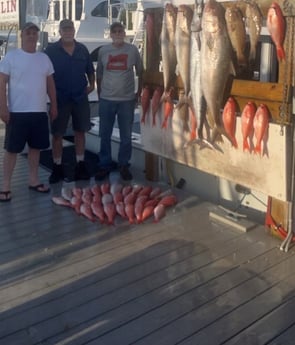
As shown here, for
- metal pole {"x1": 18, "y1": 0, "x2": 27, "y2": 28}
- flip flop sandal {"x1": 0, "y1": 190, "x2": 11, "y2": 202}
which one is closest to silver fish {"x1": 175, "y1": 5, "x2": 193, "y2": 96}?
flip flop sandal {"x1": 0, "y1": 190, "x2": 11, "y2": 202}

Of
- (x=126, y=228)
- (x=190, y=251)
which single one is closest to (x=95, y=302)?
(x=190, y=251)

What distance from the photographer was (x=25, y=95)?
4.84 metres

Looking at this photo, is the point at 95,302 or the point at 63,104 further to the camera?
the point at 63,104

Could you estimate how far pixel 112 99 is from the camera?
18.3 ft

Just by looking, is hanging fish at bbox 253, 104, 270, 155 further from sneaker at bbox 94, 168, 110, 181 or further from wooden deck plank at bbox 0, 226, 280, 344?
sneaker at bbox 94, 168, 110, 181

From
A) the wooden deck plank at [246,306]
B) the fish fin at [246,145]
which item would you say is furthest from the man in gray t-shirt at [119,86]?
the wooden deck plank at [246,306]

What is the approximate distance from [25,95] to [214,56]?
72.8 inches

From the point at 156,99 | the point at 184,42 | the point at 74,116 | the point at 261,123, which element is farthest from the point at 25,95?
the point at 261,123

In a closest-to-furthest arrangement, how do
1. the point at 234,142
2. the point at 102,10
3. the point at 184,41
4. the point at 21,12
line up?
the point at 234,142, the point at 184,41, the point at 21,12, the point at 102,10

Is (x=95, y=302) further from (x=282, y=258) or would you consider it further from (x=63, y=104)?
(x=63, y=104)

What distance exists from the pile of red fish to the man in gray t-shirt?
2.01 feet

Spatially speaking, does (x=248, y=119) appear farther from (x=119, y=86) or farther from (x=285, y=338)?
(x=119, y=86)

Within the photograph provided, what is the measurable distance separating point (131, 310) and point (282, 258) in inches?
50.4

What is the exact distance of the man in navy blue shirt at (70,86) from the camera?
5.37 meters
